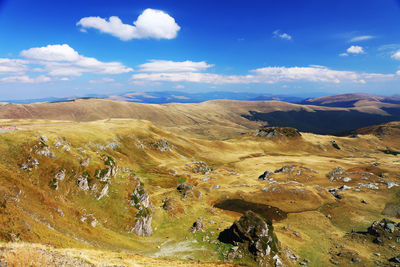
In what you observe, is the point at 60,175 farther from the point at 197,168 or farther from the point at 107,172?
the point at 197,168

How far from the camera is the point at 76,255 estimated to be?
24.7 meters

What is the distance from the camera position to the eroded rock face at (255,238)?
48688 millimetres

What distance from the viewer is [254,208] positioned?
88.1 m

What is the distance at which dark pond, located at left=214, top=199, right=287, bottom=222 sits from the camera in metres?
81.6

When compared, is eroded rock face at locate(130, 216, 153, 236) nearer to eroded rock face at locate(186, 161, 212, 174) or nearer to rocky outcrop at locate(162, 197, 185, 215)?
rocky outcrop at locate(162, 197, 185, 215)

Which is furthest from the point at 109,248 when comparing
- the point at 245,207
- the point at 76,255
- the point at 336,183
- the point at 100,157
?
the point at 336,183

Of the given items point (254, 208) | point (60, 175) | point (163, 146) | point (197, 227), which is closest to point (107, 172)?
point (60, 175)

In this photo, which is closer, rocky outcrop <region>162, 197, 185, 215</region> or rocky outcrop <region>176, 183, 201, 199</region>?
rocky outcrop <region>162, 197, 185, 215</region>

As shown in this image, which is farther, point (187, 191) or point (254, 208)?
point (187, 191)

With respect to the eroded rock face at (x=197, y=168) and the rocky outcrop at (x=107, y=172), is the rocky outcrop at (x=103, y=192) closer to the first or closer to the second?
the rocky outcrop at (x=107, y=172)

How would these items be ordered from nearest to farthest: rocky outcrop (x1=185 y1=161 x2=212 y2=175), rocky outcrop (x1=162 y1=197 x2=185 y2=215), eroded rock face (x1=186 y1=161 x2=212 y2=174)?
rocky outcrop (x1=162 y1=197 x2=185 y2=215) < rocky outcrop (x1=185 y1=161 x2=212 y2=175) < eroded rock face (x1=186 y1=161 x2=212 y2=174)

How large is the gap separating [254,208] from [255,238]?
3864 centimetres

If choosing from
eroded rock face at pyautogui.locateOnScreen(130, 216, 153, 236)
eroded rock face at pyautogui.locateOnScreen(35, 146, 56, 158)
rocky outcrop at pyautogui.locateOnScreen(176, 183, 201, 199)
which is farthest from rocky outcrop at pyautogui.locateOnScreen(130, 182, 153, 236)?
rocky outcrop at pyautogui.locateOnScreen(176, 183, 201, 199)

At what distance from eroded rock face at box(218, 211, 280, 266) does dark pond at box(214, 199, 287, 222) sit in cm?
2899
